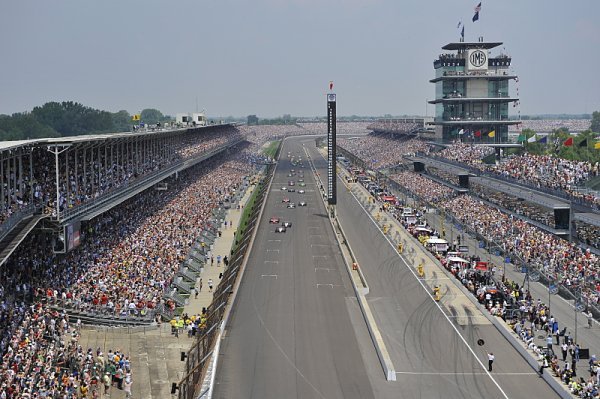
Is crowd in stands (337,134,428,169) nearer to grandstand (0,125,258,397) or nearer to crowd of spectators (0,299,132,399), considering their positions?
grandstand (0,125,258,397)

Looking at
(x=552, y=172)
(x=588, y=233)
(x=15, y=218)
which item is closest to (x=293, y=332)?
(x=15, y=218)

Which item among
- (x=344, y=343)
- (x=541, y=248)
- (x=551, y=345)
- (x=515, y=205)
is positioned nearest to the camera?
(x=551, y=345)

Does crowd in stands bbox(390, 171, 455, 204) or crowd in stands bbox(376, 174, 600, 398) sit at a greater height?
crowd in stands bbox(390, 171, 455, 204)

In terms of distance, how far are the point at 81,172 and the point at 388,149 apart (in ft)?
354

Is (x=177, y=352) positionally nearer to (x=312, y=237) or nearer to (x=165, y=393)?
(x=165, y=393)

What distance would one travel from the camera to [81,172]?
45625mm

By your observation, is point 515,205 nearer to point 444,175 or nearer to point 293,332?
point 444,175

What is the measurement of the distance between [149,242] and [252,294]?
389 inches

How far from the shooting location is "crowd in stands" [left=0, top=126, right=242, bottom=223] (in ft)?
112

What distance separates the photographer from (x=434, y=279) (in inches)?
1810

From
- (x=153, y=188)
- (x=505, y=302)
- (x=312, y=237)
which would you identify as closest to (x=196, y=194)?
(x=153, y=188)

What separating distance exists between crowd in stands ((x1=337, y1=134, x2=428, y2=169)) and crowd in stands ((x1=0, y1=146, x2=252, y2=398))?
6786cm

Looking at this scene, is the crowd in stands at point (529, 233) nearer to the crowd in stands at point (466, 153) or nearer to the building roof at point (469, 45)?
the crowd in stands at point (466, 153)

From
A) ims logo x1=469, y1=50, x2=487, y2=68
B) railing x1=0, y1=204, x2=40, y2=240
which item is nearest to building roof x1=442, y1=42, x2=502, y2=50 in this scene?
ims logo x1=469, y1=50, x2=487, y2=68
